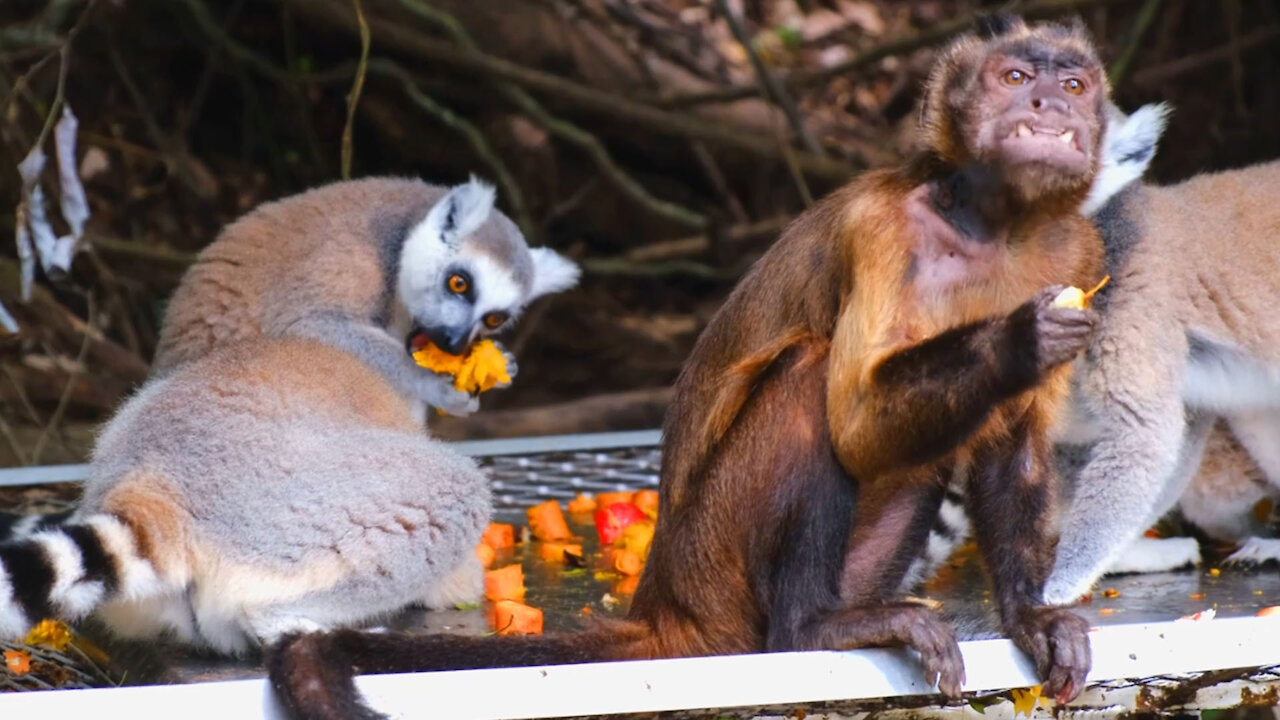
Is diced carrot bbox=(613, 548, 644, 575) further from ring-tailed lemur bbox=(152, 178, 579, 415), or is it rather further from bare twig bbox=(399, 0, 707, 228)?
bare twig bbox=(399, 0, 707, 228)

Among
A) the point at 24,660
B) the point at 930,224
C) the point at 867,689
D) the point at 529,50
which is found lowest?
the point at 867,689

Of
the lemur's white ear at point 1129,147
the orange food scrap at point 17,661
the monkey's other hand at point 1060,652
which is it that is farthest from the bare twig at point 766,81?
the monkey's other hand at point 1060,652

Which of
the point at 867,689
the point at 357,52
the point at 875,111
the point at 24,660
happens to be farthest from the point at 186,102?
the point at 867,689

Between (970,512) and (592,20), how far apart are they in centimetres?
587

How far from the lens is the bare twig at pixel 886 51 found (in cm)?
824

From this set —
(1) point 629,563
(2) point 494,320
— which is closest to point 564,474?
(2) point 494,320

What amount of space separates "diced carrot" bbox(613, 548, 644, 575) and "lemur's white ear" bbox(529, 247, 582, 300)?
5.96ft

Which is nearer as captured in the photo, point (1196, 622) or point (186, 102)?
point (1196, 622)

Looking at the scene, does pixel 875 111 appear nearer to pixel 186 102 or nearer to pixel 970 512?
pixel 186 102

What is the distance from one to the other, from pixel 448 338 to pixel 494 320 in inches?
17.8

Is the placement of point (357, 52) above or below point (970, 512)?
above

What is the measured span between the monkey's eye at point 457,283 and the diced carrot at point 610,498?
93 centimetres

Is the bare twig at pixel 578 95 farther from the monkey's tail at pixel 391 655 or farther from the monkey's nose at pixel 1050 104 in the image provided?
the monkey's tail at pixel 391 655

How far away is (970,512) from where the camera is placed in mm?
3912
